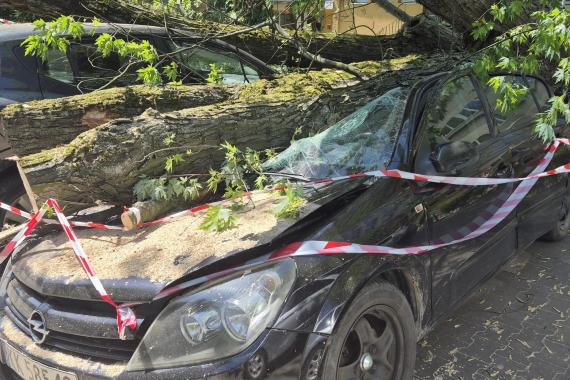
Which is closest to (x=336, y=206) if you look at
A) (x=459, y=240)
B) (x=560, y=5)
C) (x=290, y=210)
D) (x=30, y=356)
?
(x=290, y=210)

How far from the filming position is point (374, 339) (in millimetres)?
2365

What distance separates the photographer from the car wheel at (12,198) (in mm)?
4406

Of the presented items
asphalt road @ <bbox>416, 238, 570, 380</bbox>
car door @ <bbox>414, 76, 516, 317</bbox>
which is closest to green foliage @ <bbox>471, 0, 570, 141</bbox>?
car door @ <bbox>414, 76, 516, 317</bbox>

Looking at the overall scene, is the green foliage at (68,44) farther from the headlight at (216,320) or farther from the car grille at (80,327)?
the headlight at (216,320)

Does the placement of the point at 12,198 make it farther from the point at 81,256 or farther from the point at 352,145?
the point at 352,145

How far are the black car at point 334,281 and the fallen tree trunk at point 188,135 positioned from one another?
37 centimetres

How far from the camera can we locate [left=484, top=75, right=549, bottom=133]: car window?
3.58 m

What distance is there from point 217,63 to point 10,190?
8.27 feet

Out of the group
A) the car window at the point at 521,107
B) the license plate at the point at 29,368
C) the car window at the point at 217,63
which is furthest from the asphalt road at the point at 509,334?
the car window at the point at 217,63

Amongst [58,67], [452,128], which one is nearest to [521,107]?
[452,128]

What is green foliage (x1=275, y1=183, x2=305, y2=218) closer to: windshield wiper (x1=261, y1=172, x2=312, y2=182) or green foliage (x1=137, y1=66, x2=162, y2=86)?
windshield wiper (x1=261, y1=172, x2=312, y2=182)

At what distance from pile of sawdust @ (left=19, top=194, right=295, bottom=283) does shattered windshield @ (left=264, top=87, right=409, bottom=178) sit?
448mm

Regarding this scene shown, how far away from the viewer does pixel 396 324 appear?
2436 millimetres

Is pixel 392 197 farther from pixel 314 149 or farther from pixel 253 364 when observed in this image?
pixel 253 364
